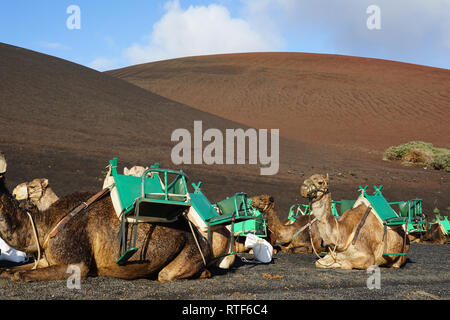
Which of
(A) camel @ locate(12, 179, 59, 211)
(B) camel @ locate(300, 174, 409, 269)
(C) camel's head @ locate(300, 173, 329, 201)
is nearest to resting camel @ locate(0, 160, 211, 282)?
(A) camel @ locate(12, 179, 59, 211)

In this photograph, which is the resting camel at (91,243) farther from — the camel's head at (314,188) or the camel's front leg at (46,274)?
the camel's head at (314,188)

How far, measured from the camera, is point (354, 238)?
8.20 meters

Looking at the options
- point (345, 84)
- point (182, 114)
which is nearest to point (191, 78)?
point (345, 84)

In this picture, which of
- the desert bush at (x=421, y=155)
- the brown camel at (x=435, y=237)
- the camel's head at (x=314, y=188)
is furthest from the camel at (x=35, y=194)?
the desert bush at (x=421, y=155)

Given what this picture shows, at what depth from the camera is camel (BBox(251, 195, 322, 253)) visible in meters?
11.1

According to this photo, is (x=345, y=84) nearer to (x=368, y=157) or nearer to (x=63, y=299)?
(x=368, y=157)

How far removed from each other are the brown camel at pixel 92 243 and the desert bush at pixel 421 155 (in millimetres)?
36084

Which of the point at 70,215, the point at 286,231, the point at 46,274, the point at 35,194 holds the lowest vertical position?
the point at 286,231

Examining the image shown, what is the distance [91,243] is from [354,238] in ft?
14.4

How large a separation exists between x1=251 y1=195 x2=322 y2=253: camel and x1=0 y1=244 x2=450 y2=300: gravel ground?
2.17 m

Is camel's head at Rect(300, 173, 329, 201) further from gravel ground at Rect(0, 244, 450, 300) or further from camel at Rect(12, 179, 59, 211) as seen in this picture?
camel at Rect(12, 179, 59, 211)

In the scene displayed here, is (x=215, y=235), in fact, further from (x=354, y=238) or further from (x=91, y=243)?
(x=354, y=238)

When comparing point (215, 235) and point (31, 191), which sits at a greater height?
point (31, 191)

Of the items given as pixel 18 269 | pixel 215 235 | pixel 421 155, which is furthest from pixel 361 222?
pixel 421 155
